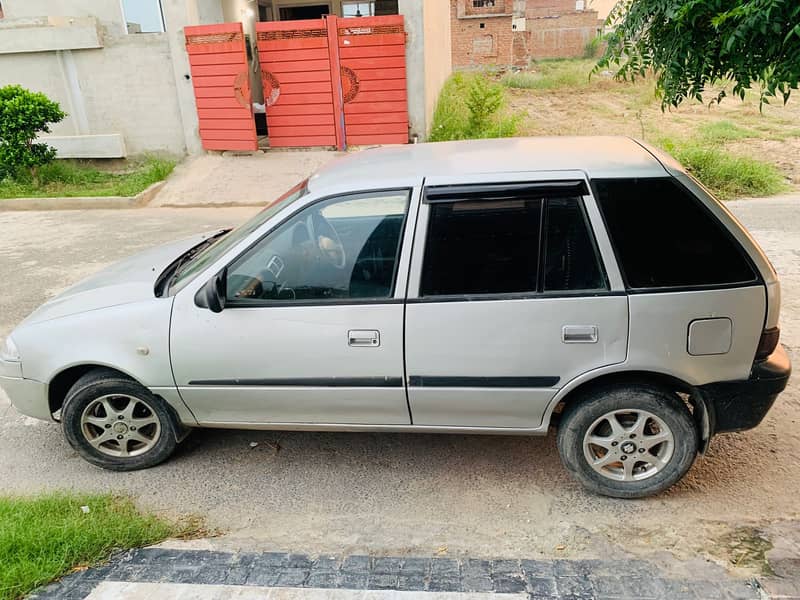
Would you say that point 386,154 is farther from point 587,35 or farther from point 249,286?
point 587,35

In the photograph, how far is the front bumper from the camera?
3.19 metres

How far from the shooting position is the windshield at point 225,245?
357 centimetres

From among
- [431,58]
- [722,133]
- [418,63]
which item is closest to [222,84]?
[418,63]

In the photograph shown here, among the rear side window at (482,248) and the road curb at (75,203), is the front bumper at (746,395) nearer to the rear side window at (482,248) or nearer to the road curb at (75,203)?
the rear side window at (482,248)

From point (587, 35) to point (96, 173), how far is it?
32.3 meters

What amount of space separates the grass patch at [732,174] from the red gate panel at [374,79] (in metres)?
5.34

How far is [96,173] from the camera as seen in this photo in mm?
13250

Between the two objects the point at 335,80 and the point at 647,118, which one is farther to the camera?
the point at 647,118

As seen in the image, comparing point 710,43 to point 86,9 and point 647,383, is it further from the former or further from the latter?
point 86,9

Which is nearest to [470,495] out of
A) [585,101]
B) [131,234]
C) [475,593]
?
[475,593]

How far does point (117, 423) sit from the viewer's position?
3.76 meters

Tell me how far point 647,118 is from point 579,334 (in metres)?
15.7

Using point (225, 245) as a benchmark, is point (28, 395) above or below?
below

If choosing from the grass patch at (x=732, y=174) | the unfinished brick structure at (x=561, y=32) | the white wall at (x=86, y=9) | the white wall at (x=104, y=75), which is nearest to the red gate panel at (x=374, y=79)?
the white wall at (x=104, y=75)
